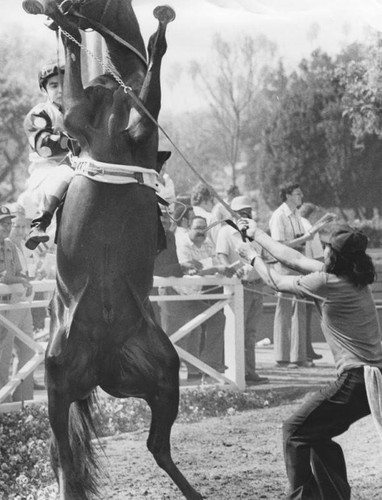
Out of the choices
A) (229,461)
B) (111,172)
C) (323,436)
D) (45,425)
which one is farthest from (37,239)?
(45,425)

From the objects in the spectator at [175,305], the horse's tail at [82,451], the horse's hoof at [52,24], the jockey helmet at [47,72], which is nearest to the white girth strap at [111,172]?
the horse's hoof at [52,24]

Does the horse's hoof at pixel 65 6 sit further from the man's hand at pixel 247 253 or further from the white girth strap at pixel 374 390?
the white girth strap at pixel 374 390

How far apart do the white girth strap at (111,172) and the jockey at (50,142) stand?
0.14 metres

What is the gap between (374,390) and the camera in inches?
179

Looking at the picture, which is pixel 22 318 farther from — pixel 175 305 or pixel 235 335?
pixel 235 335

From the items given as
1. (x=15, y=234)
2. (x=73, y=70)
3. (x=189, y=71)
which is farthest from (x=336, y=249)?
(x=189, y=71)

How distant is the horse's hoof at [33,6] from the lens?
15.4 feet

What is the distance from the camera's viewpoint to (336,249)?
4668mm

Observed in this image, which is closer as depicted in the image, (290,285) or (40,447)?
(290,285)

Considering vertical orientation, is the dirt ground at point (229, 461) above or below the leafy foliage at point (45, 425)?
below

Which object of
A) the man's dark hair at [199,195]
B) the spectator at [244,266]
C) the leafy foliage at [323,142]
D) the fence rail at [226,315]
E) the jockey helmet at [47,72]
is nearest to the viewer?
the jockey helmet at [47,72]

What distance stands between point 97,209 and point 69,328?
0.54 m

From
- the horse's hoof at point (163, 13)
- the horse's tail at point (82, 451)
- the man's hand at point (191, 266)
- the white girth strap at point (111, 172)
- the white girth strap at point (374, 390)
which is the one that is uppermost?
the horse's hoof at point (163, 13)

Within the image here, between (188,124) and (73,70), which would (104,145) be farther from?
(188,124)
